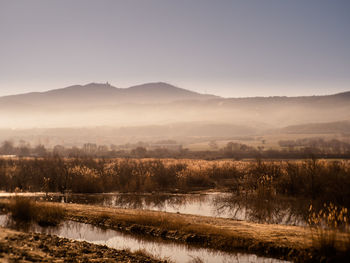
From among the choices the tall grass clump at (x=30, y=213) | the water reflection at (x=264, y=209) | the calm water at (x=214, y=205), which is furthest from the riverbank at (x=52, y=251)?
the calm water at (x=214, y=205)

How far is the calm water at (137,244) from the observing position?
701 inches

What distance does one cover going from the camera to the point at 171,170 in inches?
1874

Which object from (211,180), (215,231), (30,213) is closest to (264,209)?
(215,231)

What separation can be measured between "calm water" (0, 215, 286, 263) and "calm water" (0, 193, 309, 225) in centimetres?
689

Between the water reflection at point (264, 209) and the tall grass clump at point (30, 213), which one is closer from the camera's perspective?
the tall grass clump at point (30, 213)

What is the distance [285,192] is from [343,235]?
18433 mm

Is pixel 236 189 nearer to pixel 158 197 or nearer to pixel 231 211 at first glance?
pixel 158 197

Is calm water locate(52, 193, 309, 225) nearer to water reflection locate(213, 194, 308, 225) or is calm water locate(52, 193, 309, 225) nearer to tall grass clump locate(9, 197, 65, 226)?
water reflection locate(213, 194, 308, 225)

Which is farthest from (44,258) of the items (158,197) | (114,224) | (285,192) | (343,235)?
(285,192)

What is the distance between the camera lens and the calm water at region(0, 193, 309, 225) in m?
26.1

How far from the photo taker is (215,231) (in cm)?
2105

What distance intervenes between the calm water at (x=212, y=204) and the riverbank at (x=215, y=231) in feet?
9.60

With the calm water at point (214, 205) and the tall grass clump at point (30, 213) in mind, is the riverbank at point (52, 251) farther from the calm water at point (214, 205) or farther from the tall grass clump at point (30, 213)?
the calm water at point (214, 205)

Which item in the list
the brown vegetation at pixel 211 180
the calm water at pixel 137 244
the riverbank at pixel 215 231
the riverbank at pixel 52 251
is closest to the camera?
the riverbank at pixel 52 251
